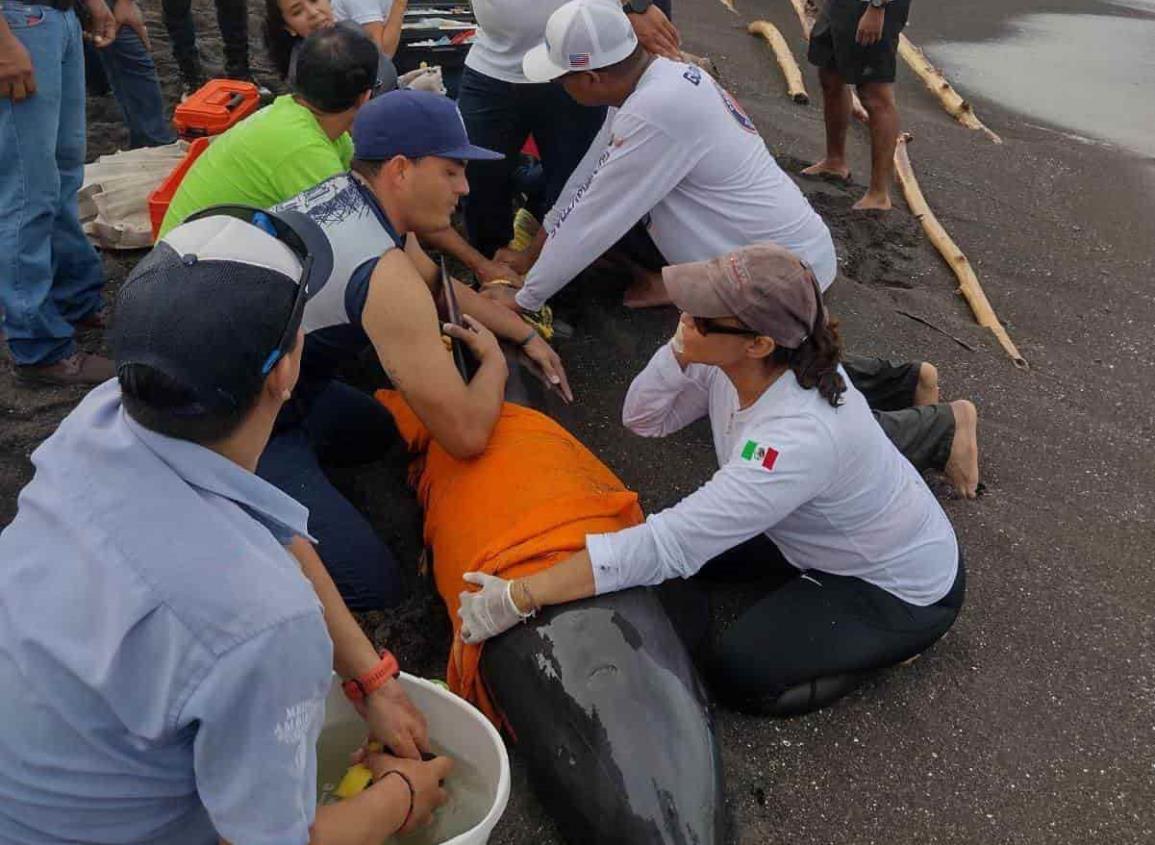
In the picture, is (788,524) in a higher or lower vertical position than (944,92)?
higher

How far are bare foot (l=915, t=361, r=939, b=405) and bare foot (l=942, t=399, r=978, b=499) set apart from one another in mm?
159

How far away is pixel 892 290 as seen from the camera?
468 centimetres

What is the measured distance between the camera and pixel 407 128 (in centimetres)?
252

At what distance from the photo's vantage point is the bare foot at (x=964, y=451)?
3.34 metres

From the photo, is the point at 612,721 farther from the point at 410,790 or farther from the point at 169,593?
the point at 169,593

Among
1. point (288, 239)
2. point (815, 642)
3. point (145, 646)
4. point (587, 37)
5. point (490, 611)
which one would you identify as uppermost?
point (288, 239)

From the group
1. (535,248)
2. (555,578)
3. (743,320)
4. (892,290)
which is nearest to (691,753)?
(555,578)

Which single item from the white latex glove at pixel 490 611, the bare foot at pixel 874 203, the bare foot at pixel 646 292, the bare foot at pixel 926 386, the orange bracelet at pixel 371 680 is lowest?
the bare foot at pixel 874 203

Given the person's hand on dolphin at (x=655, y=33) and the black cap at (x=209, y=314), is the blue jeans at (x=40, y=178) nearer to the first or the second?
the person's hand on dolphin at (x=655, y=33)

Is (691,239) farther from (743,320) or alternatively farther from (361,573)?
(361,573)

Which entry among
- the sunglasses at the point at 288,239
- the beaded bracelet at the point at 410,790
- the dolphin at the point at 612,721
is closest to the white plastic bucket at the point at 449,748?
the beaded bracelet at the point at 410,790

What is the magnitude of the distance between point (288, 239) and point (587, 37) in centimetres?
213

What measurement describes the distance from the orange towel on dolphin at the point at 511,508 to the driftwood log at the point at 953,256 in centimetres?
254

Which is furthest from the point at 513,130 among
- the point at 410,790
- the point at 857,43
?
the point at 410,790
